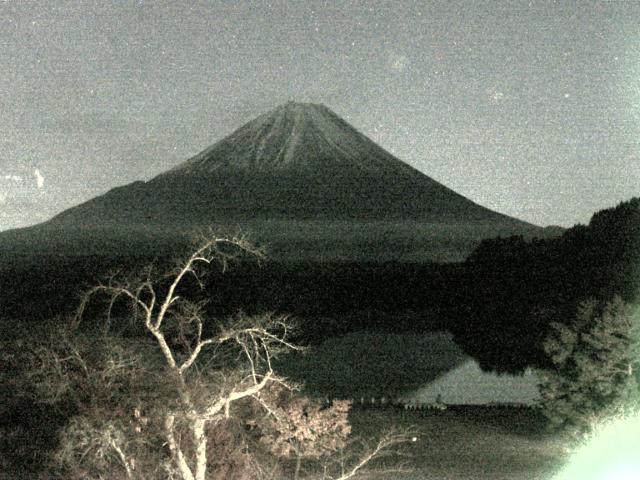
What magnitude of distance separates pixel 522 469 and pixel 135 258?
97.8m

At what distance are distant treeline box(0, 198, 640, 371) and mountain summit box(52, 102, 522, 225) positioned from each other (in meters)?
67.9

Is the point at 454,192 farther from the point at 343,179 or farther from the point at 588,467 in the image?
the point at 588,467

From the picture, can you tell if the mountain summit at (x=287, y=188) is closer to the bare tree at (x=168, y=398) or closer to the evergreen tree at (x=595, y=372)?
the evergreen tree at (x=595, y=372)

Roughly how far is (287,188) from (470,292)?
9589 centimetres

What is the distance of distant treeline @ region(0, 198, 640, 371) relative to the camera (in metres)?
34.8

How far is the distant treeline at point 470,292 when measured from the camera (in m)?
34.8

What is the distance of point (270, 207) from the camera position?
139125 millimetres

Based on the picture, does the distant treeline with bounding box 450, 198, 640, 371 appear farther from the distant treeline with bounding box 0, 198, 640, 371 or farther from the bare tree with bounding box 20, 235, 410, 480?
the bare tree with bounding box 20, 235, 410, 480

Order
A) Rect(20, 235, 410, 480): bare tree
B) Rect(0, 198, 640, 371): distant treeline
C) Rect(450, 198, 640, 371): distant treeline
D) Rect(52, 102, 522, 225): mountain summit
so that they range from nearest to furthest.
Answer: Rect(20, 235, 410, 480): bare tree → Rect(450, 198, 640, 371): distant treeline → Rect(0, 198, 640, 371): distant treeline → Rect(52, 102, 522, 225): mountain summit

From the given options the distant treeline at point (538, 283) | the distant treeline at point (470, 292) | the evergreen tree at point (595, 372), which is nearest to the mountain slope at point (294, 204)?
the distant treeline at point (470, 292)

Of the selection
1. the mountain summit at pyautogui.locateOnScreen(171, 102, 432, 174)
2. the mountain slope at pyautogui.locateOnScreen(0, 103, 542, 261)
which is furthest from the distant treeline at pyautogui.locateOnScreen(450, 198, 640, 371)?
the mountain summit at pyautogui.locateOnScreen(171, 102, 432, 174)

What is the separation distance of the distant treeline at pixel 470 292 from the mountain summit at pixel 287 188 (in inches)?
2673

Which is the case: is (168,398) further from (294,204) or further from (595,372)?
(294,204)

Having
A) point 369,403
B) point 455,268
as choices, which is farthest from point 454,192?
point 369,403
